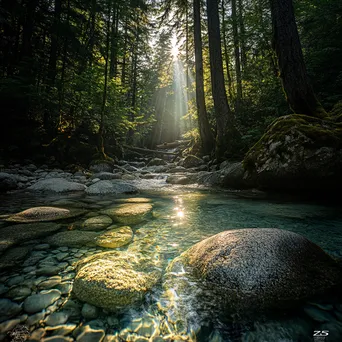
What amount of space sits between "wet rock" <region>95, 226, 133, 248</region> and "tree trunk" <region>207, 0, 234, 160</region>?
6688 millimetres

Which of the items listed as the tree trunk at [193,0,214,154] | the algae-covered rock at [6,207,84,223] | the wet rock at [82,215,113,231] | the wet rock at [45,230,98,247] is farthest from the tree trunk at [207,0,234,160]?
the wet rock at [45,230,98,247]

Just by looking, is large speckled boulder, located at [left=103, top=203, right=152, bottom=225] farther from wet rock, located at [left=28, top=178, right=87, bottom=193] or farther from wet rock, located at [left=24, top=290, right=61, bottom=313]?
wet rock, located at [left=28, top=178, right=87, bottom=193]

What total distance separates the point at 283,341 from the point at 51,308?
4.34 ft

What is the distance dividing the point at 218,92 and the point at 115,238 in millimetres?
8051

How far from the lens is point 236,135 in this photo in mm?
8477

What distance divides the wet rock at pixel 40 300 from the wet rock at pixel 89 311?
228mm

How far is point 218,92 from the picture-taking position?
8.79 metres

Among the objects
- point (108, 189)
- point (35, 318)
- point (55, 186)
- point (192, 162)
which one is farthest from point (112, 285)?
point (192, 162)

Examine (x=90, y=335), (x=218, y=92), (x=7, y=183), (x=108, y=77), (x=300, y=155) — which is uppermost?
(x=108, y=77)

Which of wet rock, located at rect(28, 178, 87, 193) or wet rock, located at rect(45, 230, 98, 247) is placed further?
wet rock, located at rect(28, 178, 87, 193)

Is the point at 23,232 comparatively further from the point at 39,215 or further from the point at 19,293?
the point at 19,293

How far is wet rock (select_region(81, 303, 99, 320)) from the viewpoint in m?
1.22

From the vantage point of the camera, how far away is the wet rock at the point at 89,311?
122cm

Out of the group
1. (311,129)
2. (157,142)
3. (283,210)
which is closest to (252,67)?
(311,129)
